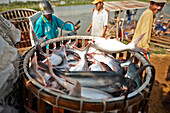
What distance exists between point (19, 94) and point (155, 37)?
9.33m

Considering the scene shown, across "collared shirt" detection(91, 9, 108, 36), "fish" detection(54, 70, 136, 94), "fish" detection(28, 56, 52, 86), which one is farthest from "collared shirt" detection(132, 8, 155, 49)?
"fish" detection(28, 56, 52, 86)

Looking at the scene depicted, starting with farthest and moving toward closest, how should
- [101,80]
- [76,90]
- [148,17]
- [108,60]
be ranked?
[148,17] < [108,60] < [101,80] < [76,90]

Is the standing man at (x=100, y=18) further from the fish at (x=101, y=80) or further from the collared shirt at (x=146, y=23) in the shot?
the fish at (x=101, y=80)

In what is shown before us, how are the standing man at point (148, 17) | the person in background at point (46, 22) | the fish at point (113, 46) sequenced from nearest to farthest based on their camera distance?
the fish at point (113, 46) → the standing man at point (148, 17) → the person in background at point (46, 22)

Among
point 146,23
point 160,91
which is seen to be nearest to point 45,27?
point 146,23

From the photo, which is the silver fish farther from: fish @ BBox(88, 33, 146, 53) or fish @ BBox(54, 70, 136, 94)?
fish @ BBox(88, 33, 146, 53)

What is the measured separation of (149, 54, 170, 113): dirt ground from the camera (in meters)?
3.08

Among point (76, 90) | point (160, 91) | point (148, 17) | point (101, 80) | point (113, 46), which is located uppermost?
point (148, 17)

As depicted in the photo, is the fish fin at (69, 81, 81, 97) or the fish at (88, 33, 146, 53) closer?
the fish fin at (69, 81, 81, 97)

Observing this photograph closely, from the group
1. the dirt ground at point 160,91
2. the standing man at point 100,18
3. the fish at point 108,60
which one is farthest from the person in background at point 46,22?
the dirt ground at point 160,91

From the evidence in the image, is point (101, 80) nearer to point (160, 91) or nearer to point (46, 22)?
point (46, 22)

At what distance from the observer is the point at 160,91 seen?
3.61 metres

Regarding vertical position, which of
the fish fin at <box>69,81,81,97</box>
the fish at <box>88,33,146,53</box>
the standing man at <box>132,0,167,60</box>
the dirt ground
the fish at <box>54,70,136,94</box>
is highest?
the standing man at <box>132,0,167,60</box>

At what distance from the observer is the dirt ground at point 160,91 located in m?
3.08
